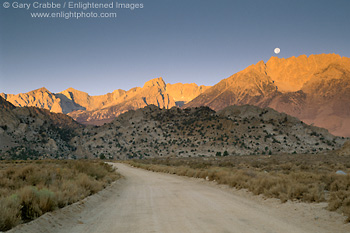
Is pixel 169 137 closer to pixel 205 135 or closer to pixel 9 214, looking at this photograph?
pixel 205 135

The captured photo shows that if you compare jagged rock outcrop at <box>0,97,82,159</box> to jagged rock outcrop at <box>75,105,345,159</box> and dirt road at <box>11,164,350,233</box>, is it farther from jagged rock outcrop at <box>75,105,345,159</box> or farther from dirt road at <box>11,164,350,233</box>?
dirt road at <box>11,164,350,233</box>

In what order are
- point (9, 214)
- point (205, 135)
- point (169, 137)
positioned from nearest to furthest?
point (9, 214) → point (205, 135) → point (169, 137)

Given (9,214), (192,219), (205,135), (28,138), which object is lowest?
(192,219)

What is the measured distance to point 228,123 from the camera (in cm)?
12225

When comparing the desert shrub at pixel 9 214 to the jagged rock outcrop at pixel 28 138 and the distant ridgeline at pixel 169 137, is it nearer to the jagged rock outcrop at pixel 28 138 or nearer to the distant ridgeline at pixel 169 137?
the distant ridgeline at pixel 169 137

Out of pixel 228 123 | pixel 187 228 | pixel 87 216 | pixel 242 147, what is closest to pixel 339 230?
pixel 187 228

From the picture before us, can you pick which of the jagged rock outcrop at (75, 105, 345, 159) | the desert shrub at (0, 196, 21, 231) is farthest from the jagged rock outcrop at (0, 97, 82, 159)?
the desert shrub at (0, 196, 21, 231)

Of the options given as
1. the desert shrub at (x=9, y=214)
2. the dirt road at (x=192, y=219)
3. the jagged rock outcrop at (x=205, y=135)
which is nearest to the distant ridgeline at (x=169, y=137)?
the jagged rock outcrop at (x=205, y=135)

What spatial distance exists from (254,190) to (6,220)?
11.5m

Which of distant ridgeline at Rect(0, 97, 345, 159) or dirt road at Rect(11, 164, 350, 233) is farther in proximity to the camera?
distant ridgeline at Rect(0, 97, 345, 159)

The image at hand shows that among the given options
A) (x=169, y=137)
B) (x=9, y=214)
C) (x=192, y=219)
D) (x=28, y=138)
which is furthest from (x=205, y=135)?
(x=9, y=214)

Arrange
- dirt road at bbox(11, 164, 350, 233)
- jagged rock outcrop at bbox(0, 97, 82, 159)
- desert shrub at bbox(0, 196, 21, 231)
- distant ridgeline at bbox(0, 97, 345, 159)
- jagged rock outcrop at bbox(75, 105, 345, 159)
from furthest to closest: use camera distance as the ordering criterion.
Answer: jagged rock outcrop at bbox(75, 105, 345, 159) → distant ridgeline at bbox(0, 97, 345, 159) → jagged rock outcrop at bbox(0, 97, 82, 159) → dirt road at bbox(11, 164, 350, 233) → desert shrub at bbox(0, 196, 21, 231)

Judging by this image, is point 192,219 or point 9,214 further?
point 192,219

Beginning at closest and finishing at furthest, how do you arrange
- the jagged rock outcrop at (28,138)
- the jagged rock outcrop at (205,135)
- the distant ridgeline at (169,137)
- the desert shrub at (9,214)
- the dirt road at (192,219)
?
the desert shrub at (9,214)
the dirt road at (192,219)
the jagged rock outcrop at (28,138)
the distant ridgeline at (169,137)
the jagged rock outcrop at (205,135)
